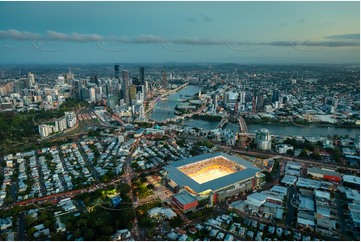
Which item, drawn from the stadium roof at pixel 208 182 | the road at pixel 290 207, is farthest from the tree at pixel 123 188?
the road at pixel 290 207

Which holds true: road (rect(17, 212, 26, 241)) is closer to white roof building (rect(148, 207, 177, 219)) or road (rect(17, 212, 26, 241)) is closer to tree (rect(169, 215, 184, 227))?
white roof building (rect(148, 207, 177, 219))

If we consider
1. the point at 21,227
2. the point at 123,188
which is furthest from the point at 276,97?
the point at 21,227

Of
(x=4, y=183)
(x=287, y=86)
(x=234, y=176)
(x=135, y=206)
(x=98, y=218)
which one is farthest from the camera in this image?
(x=287, y=86)

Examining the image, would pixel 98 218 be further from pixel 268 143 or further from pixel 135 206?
pixel 268 143

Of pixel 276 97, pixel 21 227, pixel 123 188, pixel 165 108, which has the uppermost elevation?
pixel 276 97

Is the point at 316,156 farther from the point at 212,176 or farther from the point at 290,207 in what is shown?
the point at 212,176

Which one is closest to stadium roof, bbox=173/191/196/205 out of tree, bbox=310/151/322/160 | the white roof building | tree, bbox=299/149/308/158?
the white roof building

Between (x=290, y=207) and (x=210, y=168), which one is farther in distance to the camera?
(x=210, y=168)

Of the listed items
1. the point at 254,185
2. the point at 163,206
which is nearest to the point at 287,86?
the point at 254,185
